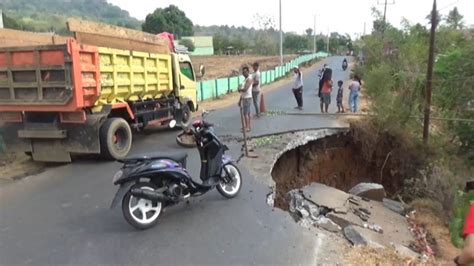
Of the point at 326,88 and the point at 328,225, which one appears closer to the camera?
the point at 328,225

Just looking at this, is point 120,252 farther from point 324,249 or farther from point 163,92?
point 163,92

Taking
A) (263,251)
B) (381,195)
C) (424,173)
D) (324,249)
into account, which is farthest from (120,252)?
(424,173)

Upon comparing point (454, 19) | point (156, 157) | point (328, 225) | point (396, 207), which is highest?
point (454, 19)

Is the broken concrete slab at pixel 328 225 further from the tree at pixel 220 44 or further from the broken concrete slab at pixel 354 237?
the tree at pixel 220 44

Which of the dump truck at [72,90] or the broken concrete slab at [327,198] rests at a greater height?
the dump truck at [72,90]

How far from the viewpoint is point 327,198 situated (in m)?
7.20

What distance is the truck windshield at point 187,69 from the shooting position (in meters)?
11.7

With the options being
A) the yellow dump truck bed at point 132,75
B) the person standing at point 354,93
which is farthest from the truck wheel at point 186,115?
→ the person standing at point 354,93

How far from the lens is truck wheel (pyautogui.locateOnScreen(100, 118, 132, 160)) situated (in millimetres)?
7871

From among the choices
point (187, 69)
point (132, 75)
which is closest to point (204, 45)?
point (187, 69)

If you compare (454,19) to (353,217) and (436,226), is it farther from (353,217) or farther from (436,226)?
(353,217)

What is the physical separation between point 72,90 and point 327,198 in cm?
485

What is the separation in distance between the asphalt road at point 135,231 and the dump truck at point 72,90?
37.8 inches

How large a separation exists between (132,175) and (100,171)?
3.02 m
